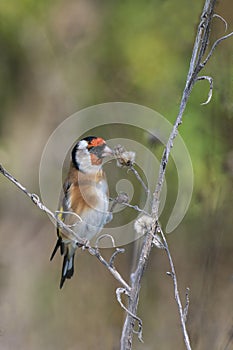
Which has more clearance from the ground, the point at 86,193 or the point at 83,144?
the point at 83,144

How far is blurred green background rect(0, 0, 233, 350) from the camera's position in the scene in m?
3.59

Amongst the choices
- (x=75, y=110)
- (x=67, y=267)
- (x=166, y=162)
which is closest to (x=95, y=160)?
(x=67, y=267)

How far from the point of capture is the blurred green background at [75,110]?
3.59 metres

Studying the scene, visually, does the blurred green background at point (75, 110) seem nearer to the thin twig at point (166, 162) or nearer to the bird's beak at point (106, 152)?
the bird's beak at point (106, 152)

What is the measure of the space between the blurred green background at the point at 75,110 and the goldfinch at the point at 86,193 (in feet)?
1.67

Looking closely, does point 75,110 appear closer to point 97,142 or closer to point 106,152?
point 97,142

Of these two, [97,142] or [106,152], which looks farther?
[97,142]

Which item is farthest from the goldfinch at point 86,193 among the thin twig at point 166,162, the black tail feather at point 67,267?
the thin twig at point 166,162

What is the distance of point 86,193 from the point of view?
9.48ft

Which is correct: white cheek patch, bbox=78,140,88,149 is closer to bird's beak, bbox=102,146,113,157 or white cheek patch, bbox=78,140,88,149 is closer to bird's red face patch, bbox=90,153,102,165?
bird's red face patch, bbox=90,153,102,165

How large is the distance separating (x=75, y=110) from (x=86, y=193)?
2.10 m

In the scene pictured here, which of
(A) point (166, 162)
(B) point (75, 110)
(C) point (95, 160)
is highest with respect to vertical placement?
(B) point (75, 110)

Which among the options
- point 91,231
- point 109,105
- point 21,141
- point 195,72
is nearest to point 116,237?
point 91,231

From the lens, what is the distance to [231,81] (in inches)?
100
